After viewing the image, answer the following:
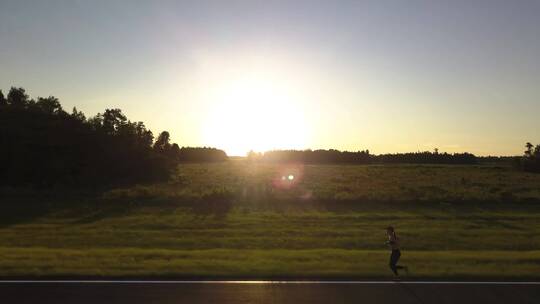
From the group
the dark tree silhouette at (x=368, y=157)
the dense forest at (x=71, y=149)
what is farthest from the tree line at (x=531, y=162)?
the dense forest at (x=71, y=149)

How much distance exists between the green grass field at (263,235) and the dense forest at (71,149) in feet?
28.0

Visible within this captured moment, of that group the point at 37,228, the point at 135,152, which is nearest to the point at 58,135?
the point at 135,152

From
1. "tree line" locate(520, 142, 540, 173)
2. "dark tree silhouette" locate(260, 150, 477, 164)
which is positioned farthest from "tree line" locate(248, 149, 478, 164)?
"tree line" locate(520, 142, 540, 173)

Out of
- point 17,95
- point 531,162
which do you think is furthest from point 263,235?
point 531,162

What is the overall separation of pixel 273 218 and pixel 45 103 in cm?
4163

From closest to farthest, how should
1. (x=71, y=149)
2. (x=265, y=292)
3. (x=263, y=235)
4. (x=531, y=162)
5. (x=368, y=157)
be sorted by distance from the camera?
(x=265, y=292), (x=263, y=235), (x=71, y=149), (x=531, y=162), (x=368, y=157)

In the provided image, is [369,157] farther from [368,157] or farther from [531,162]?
[531,162]

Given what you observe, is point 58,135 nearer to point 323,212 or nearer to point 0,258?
point 323,212

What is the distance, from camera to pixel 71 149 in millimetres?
53125

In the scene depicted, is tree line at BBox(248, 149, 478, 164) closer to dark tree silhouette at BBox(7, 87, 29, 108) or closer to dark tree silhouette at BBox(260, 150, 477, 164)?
dark tree silhouette at BBox(260, 150, 477, 164)

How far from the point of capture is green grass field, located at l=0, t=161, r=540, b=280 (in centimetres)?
1409

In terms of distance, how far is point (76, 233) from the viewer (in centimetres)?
2648

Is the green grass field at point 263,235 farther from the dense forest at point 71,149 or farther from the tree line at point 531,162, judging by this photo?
the tree line at point 531,162

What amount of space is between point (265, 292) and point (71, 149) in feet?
155
